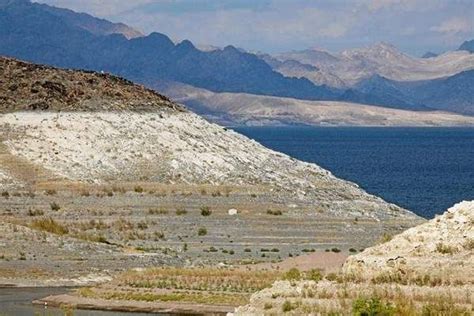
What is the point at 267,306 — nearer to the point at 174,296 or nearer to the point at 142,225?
the point at 174,296

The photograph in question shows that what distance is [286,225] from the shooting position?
76.4 m

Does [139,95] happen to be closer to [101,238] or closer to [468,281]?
[101,238]

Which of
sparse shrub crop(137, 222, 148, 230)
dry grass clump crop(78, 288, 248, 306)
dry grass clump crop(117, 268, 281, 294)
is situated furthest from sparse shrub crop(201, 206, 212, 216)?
dry grass clump crop(78, 288, 248, 306)

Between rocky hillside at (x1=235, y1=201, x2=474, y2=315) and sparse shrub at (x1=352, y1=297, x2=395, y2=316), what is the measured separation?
0.79 metres

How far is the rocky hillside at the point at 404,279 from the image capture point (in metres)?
27.0

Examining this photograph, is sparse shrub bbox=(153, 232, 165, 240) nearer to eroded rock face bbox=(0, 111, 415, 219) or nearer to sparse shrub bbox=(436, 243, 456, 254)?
eroded rock face bbox=(0, 111, 415, 219)

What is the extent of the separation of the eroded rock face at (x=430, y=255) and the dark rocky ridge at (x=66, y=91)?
70893 millimetres

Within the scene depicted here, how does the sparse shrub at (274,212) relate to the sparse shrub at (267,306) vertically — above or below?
above

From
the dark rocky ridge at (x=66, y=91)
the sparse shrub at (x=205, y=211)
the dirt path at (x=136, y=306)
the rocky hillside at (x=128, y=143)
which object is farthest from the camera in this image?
the dark rocky ridge at (x=66, y=91)

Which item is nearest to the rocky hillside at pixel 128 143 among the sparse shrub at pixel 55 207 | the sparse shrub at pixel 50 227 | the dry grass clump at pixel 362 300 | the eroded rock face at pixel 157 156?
the eroded rock face at pixel 157 156

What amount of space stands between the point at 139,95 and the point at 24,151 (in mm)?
16730

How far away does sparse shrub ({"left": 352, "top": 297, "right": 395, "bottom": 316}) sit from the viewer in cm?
2505

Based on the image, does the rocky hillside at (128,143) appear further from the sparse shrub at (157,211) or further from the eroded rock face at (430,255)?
the eroded rock face at (430,255)

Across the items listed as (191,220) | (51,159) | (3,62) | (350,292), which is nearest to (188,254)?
(191,220)
